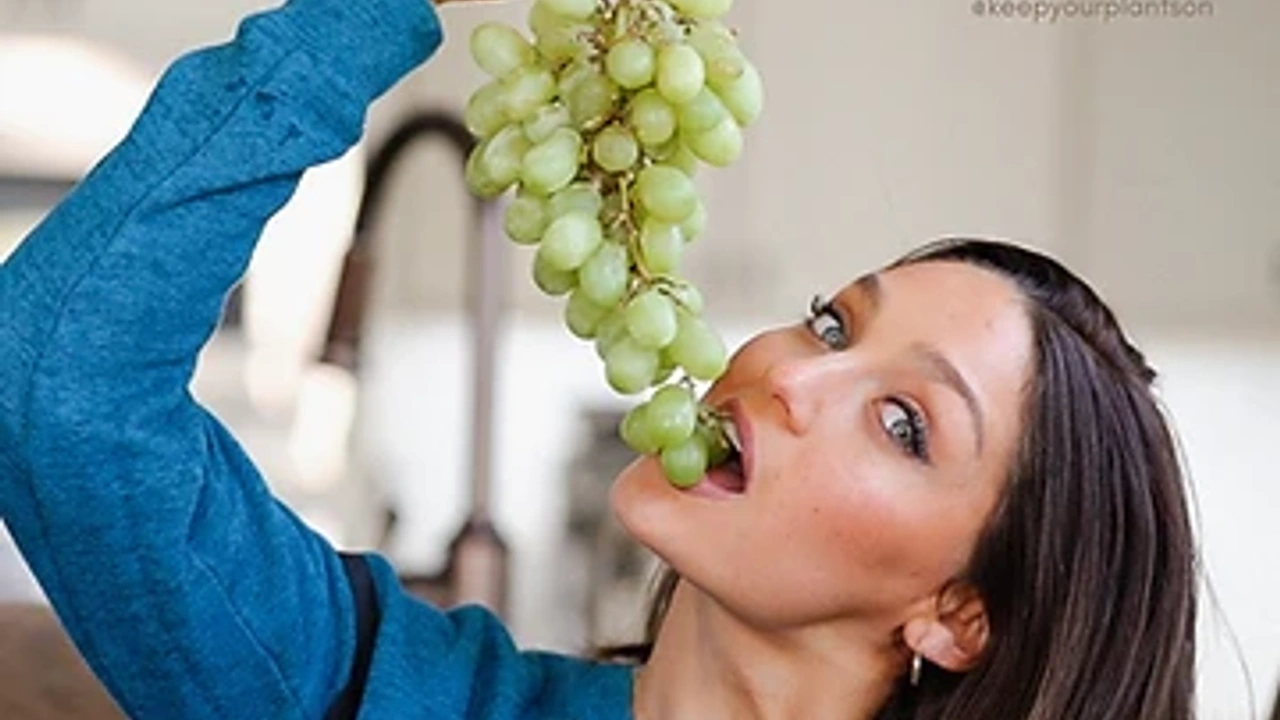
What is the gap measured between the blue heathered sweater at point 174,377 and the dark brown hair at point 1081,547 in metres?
0.35

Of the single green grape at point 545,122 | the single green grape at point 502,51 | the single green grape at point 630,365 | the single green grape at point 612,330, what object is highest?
the single green grape at point 502,51

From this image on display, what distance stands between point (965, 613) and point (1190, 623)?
12 centimetres

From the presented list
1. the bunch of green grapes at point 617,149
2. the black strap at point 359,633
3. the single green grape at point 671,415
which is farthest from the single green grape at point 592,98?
the black strap at point 359,633

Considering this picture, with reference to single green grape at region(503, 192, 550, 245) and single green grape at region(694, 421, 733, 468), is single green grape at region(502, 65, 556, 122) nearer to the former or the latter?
single green grape at region(503, 192, 550, 245)

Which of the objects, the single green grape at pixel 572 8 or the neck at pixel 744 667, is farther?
the neck at pixel 744 667

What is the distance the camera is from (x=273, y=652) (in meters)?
0.97

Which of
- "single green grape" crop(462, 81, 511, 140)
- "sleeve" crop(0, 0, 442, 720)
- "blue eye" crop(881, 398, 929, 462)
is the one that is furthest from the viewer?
"blue eye" crop(881, 398, 929, 462)

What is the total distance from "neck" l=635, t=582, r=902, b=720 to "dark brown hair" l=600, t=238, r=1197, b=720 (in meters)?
0.06

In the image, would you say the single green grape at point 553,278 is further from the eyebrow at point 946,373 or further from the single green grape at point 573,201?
the eyebrow at point 946,373

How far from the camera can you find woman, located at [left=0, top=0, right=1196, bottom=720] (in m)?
0.86

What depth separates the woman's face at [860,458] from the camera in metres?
1.04

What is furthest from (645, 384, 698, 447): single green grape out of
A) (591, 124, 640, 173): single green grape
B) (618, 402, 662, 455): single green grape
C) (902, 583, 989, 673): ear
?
(902, 583, 989, 673): ear

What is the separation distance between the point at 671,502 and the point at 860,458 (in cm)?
9

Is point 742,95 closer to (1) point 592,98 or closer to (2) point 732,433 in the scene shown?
(1) point 592,98
